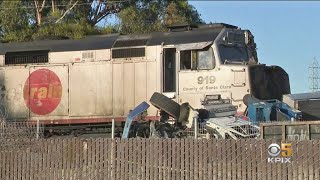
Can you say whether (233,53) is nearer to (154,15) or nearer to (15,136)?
(15,136)

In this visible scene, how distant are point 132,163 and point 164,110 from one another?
13.6 feet

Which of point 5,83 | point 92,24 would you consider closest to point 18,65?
point 5,83

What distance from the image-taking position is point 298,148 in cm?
1283

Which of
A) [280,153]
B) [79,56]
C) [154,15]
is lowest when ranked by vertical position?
[280,153]

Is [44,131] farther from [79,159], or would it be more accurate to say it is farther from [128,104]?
[79,159]

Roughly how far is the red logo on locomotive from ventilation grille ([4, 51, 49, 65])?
0.44m

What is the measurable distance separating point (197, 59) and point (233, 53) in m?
1.25

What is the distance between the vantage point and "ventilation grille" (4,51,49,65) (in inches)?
872

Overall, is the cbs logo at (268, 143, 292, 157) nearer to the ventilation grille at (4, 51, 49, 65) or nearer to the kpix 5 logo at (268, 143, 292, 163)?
the kpix 5 logo at (268, 143, 292, 163)

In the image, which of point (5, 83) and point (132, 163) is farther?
point (5, 83)

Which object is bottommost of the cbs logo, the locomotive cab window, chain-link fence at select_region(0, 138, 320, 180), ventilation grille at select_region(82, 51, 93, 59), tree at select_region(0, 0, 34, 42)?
chain-link fence at select_region(0, 138, 320, 180)

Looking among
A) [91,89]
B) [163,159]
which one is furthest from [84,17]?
[163,159]

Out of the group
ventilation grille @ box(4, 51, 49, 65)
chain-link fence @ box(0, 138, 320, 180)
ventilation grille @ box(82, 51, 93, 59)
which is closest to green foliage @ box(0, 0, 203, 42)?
ventilation grille @ box(4, 51, 49, 65)

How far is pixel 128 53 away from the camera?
20719 mm
